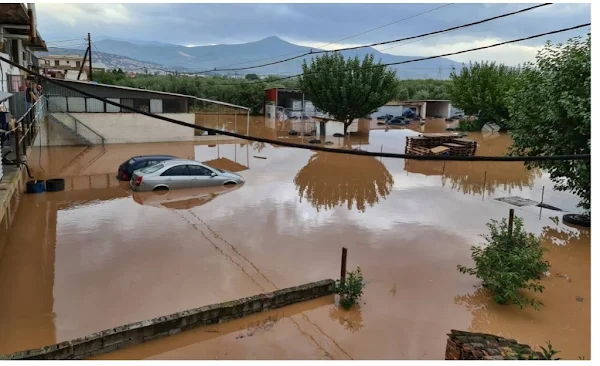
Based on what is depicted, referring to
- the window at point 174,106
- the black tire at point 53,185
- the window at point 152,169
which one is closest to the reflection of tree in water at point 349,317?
the window at point 152,169

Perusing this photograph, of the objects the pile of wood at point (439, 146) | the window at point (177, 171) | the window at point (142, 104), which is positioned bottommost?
the window at point (177, 171)

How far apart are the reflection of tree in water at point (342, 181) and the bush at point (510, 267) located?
6933 millimetres

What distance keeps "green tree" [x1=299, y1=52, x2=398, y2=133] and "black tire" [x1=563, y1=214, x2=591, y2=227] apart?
821 inches

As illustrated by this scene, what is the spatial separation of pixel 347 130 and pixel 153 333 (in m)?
34.0

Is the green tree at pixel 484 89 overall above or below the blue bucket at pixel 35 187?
above

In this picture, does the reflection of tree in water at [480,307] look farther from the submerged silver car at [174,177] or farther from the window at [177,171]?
the window at [177,171]

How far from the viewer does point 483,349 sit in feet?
20.9

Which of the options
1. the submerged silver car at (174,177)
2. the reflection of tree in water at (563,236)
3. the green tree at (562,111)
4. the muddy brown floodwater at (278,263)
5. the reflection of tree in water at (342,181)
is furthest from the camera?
the reflection of tree in water at (342,181)

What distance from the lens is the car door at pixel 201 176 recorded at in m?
18.2

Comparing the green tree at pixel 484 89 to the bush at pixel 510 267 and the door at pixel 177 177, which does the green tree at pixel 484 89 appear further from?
the bush at pixel 510 267

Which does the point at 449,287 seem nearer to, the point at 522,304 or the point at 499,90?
the point at 522,304

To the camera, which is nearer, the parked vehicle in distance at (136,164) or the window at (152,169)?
the window at (152,169)

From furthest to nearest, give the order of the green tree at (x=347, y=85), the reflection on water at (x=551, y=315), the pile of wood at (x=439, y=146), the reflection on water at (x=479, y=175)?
the green tree at (x=347, y=85) → the pile of wood at (x=439, y=146) → the reflection on water at (x=479, y=175) → the reflection on water at (x=551, y=315)

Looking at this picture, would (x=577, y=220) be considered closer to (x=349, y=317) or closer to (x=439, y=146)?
(x=349, y=317)
